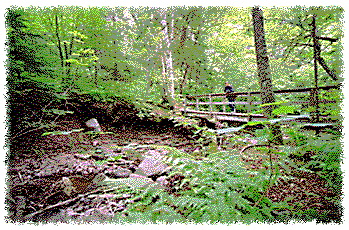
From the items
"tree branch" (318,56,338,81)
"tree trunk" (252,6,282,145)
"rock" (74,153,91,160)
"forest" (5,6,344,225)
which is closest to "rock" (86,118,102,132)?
"forest" (5,6,344,225)

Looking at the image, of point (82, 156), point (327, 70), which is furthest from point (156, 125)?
point (327, 70)

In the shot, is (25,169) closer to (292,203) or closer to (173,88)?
(173,88)

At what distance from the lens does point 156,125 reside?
183 cm

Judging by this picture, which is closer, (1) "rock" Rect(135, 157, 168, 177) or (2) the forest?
(2) the forest

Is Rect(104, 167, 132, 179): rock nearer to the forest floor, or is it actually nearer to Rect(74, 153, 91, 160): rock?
the forest floor

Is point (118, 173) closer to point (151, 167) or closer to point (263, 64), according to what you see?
point (151, 167)

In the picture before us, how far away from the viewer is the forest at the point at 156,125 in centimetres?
83

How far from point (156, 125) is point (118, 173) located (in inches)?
27.3

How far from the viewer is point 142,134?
5.15 feet

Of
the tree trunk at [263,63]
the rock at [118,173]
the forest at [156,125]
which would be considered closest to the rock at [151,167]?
the forest at [156,125]

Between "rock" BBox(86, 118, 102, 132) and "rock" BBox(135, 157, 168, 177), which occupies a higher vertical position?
"rock" BBox(86, 118, 102, 132)

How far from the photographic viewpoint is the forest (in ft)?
2.73

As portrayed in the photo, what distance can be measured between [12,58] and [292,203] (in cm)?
207
